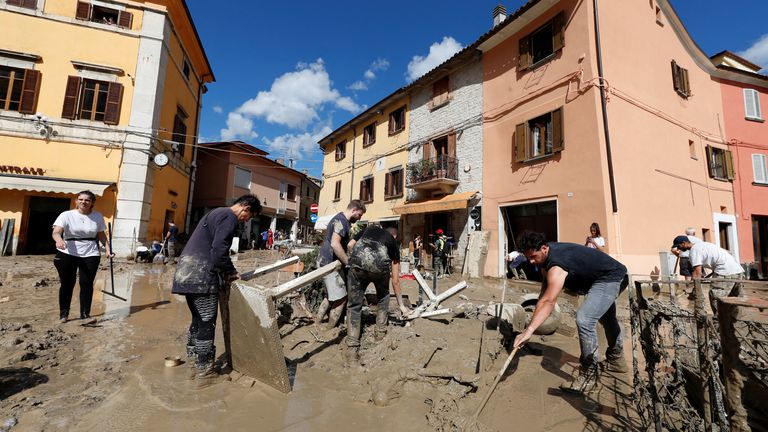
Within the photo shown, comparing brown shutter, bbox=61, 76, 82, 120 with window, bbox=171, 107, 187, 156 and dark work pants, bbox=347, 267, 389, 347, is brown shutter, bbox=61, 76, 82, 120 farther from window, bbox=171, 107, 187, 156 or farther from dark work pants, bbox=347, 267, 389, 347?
dark work pants, bbox=347, 267, 389, 347

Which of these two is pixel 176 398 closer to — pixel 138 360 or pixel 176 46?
pixel 138 360

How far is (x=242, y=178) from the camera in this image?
25141mm

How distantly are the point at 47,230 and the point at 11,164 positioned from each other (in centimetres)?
239

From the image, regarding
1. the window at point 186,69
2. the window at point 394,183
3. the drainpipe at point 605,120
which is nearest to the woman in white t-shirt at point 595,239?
the drainpipe at point 605,120

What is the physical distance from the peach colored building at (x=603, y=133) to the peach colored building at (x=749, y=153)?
57 centimetres

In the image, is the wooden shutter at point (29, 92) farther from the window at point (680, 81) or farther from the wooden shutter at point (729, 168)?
the wooden shutter at point (729, 168)

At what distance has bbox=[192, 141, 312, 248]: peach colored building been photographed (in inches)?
958

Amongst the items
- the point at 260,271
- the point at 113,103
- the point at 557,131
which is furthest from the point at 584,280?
the point at 113,103

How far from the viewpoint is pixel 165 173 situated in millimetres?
14336

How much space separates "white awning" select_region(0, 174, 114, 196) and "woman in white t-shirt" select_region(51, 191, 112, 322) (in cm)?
871

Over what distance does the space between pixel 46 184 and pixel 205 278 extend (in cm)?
1259

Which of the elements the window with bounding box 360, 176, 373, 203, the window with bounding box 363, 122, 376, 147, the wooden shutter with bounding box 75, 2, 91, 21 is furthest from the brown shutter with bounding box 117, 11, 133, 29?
the window with bounding box 360, 176, 373, 203

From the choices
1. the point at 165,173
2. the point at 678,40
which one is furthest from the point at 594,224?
the point at 165,173

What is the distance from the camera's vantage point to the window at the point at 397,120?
1756 cm
